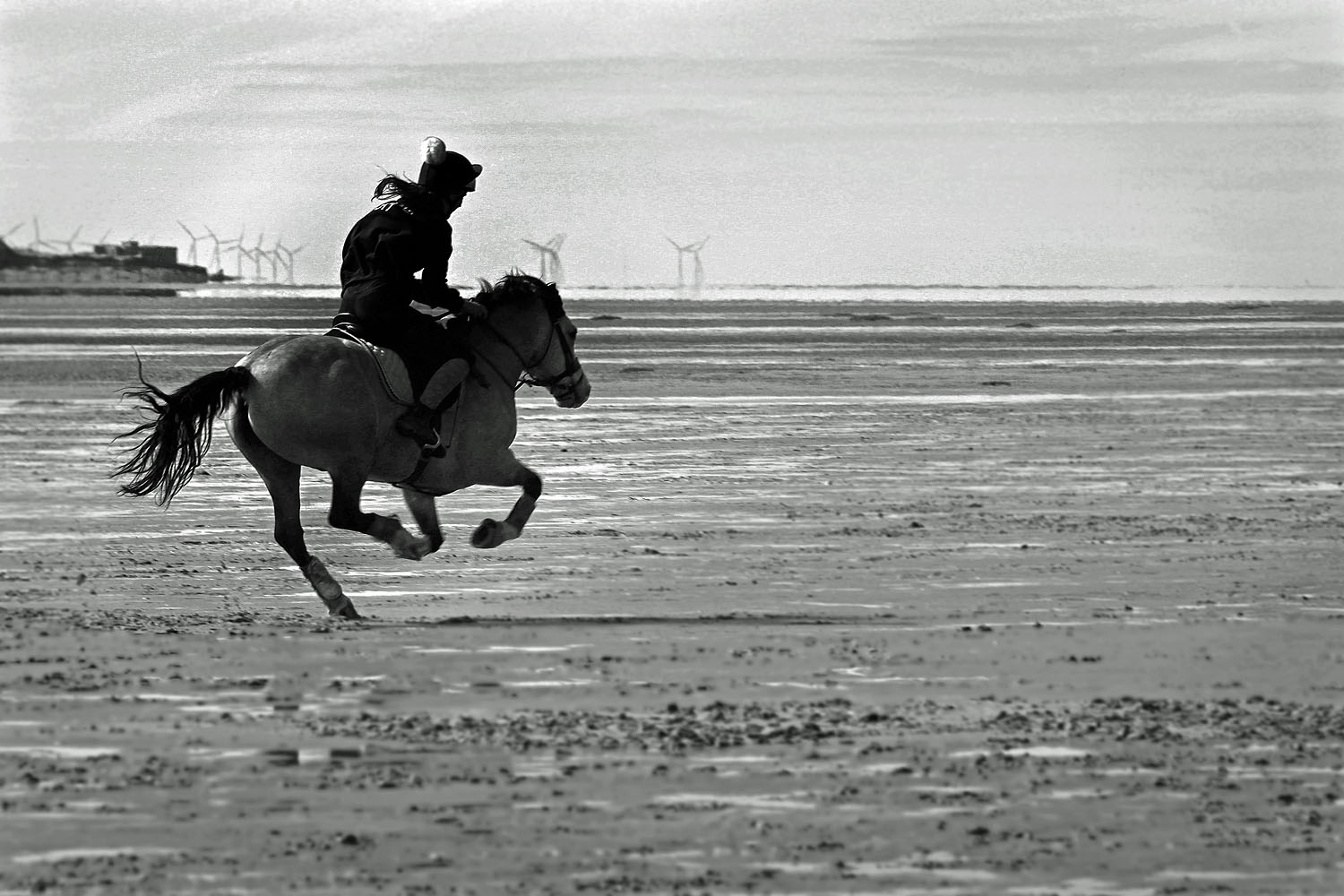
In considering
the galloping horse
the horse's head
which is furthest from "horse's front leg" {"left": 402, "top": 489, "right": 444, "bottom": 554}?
the horse's head

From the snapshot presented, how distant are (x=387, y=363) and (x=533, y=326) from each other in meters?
1.14

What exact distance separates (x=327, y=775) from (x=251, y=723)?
102 cm

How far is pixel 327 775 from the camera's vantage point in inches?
310

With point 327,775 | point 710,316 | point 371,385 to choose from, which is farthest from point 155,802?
point 710,316

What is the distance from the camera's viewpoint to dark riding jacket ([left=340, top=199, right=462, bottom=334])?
12289mm

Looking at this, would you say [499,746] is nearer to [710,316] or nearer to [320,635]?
[320,635]

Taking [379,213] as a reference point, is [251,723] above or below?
below

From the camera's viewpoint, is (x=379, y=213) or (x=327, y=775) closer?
(x=327, y=775)

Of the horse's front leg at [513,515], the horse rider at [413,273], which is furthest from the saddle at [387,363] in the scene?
the horse's front leg at [513,515]

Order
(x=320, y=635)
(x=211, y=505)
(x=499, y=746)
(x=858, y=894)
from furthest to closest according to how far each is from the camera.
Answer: (x=211, y=505)
(x=320, y=635)
(x=499, y=746)
(x=858, y=894)

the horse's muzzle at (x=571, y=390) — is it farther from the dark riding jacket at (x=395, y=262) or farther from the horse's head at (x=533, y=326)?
the dark riding jacket at (x=395, y=262)

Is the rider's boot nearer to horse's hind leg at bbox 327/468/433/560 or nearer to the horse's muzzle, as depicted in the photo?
horse's hind leg at bbox 327/468/433/560

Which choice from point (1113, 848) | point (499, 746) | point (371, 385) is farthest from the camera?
point (371, 385)

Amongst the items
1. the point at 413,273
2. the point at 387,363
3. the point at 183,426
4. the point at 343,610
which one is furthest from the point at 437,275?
the point at 343,610
